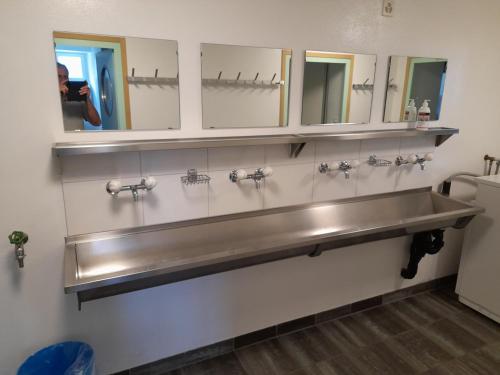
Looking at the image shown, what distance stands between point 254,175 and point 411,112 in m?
1.14

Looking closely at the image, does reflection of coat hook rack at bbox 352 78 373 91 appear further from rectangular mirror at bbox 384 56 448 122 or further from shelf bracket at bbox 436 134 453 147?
shelf bracket at bbox 436 134 453 147

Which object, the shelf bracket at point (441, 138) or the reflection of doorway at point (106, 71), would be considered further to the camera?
the shelf bracket at point (441, 138)

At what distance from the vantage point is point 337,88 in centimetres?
198

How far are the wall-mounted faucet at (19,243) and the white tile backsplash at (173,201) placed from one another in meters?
0.48

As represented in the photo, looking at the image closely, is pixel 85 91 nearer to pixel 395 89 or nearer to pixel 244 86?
pixel 244 86

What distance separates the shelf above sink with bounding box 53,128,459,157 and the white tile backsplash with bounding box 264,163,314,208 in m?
0.10

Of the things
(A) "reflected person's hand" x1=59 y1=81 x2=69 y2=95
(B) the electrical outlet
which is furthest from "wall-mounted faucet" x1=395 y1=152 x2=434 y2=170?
(A) "reflected person's hand" x1=59 y1=81 x2=69 y2=95

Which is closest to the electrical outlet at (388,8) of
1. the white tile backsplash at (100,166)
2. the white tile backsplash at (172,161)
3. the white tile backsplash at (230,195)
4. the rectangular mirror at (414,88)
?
the rectangular mirror at (414,88)

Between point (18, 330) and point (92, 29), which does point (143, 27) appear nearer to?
point (92, 29)

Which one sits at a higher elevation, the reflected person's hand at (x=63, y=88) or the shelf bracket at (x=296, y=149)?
the reflected person's hand at (x=63, y=88)

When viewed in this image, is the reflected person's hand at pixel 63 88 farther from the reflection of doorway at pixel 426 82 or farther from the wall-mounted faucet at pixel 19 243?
the reflection of doorway at pixel 426 82

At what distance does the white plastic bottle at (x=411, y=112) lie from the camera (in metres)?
2.23

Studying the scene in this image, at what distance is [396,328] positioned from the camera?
2301 mm

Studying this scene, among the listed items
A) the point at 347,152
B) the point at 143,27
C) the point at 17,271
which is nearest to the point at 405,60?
the point at 347,152
